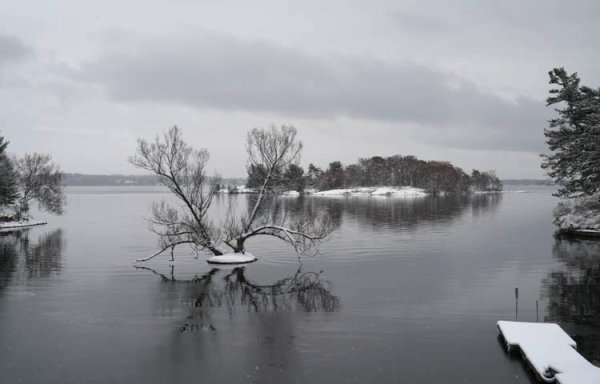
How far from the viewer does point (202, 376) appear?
1730 centimetres

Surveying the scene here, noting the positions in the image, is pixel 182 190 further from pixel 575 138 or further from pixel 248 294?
pixel 575 138

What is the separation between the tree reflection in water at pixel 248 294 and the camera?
26.1 m

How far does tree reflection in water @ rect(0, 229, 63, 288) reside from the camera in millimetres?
36688

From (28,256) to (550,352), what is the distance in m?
44.7

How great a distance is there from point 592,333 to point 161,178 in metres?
33.3

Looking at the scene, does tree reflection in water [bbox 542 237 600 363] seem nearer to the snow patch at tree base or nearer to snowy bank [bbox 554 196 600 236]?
snowy bank [bbox 554 196 600 236]

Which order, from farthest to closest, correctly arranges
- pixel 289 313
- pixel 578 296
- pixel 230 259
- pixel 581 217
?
1. pixel 581 217
2. pixel 230 259
3. pixel 578 296
4. pixel 289 313

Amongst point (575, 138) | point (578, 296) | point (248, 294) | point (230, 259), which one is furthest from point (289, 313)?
point (575, 138)

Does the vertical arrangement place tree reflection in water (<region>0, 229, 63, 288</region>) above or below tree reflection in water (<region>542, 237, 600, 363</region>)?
above

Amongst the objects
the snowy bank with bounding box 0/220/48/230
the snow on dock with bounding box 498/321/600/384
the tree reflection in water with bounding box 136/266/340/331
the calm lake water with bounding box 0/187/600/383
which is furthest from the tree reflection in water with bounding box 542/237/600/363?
the snowy bank with bounding box 0/220/48/230

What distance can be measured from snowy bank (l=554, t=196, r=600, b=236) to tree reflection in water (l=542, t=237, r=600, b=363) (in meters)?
14.4

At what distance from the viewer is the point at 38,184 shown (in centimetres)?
8381

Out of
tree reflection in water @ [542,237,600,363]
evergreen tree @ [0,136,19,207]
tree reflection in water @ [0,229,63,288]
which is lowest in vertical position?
tree reflection in water @ [542,237,600,363]

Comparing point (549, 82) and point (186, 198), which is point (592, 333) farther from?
point (549, 82)
